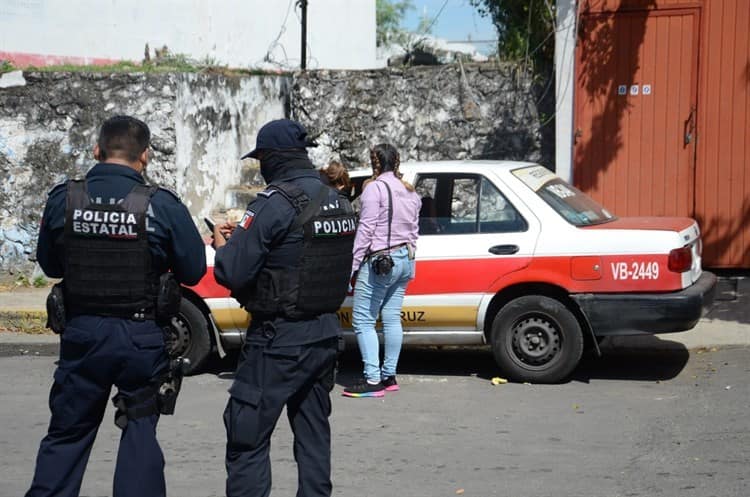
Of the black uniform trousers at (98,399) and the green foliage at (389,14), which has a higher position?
the green foliage at (389,14)

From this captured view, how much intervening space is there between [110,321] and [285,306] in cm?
77

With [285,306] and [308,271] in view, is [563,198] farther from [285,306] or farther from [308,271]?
[285,306]

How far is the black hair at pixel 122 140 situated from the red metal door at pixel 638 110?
22.9ft

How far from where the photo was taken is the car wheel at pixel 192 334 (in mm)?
8039

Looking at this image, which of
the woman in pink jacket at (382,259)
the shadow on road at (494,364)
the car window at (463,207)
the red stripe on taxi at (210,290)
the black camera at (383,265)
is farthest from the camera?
the shadow on road at (494,364)

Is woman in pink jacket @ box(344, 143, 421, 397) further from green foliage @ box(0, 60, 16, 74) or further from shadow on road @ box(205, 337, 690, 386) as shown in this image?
green foliage @ box(0, 60, 16, 74)

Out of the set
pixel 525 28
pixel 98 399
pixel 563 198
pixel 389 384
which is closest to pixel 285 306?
pixel 98 399

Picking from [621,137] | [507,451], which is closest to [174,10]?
[621,137]

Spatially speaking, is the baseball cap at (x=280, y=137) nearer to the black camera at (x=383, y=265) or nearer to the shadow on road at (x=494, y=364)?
the black camera at (x=383, y=265)

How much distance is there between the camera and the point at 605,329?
748cm

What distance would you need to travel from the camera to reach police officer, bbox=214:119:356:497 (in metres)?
4.55

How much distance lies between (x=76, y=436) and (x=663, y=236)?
4.48 meters

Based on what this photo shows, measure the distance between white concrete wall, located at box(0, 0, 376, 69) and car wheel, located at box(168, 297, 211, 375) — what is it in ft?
25.6

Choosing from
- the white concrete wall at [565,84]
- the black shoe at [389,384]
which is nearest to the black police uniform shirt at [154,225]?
the black shoe at [389,384]
